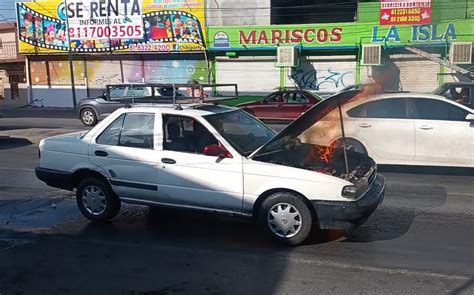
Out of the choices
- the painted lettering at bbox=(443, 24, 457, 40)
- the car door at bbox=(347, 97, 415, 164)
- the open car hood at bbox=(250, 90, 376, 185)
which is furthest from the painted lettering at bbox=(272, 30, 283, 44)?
the open car hood at bbox=(250, 90, 376, 185)

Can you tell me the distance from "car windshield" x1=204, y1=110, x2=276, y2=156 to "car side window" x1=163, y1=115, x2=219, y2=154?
15 cm

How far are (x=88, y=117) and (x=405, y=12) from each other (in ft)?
51.6

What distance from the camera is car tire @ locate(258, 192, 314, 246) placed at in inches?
206

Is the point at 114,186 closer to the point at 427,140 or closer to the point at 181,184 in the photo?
the point at 181,184

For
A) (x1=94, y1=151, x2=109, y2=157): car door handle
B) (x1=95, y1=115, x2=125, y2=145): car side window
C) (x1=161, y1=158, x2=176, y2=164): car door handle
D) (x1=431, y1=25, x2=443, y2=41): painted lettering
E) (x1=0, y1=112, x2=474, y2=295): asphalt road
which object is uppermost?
(x1=431, y1=25, x2=443, y2=41): painted lettering

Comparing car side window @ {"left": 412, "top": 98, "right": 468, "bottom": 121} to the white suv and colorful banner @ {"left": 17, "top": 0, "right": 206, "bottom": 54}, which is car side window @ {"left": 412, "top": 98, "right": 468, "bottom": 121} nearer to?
the white suv

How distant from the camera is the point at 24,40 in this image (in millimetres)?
32125

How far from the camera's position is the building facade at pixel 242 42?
24297 millimetres

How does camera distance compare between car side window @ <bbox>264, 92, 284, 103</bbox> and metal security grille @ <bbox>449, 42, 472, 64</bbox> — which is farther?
metal security grille @ <bbox>449, 42, 472, 64</bbox>

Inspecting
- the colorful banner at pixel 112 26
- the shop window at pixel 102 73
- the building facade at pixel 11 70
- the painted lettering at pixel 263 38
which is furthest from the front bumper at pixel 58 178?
Result: the building facade at pixel 11 70

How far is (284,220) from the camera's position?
17.3ft

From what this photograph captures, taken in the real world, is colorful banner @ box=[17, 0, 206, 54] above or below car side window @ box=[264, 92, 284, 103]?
above

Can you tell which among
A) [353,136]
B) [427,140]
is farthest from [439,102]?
[353,136]

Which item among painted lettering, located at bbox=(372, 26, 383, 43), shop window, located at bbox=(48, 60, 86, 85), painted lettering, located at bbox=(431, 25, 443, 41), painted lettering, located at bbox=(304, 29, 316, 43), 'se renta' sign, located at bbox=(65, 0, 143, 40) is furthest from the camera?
shop window, located at bbox=(48, 60, 86, 85)
